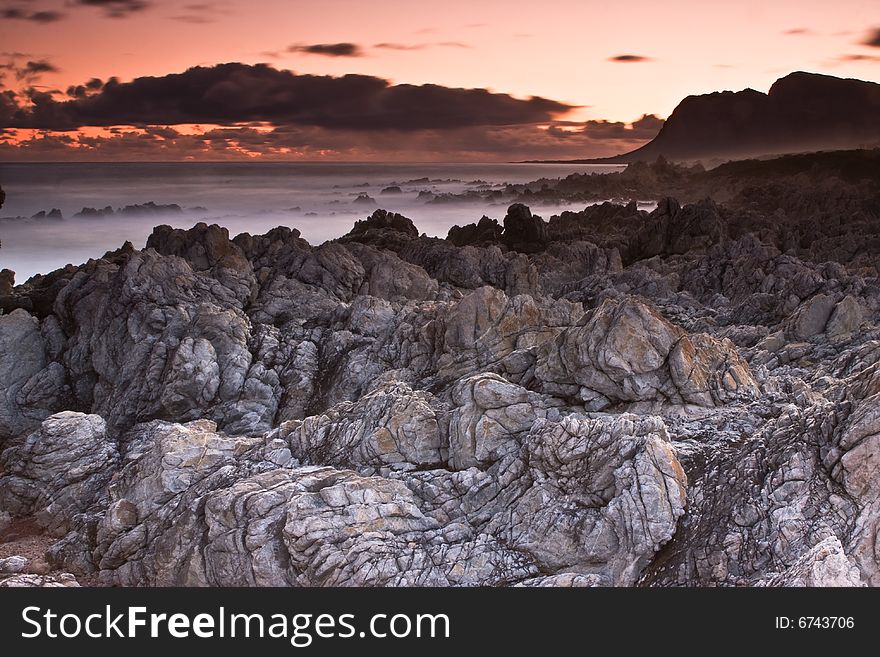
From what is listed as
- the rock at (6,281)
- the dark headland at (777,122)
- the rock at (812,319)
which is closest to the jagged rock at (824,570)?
the rock at (812,319)

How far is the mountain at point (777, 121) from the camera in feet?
303

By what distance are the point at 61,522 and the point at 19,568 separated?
2812mm

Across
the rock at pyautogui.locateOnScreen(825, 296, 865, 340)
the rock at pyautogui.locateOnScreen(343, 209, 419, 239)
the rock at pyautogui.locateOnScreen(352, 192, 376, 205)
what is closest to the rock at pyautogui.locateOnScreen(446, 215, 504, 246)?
the rock at pyautogui.locateOnScreen(343, 209, 419, 239)

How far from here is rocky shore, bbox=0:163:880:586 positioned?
9164mm

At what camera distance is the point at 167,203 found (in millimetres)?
46750

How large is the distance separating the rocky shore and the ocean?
14.5 meters

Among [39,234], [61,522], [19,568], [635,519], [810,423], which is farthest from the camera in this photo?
[39,234]

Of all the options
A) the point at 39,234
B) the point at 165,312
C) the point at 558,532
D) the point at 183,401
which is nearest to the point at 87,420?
the point at 183,401

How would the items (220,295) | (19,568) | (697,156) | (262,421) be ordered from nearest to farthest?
1. (19,568)
2. (262,421)
3. (220,295)
4. (697,156)

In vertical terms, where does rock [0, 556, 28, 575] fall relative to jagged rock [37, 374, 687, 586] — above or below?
below

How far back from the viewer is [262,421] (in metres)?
19.7

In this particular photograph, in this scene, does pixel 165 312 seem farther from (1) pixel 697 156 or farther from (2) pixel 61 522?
(1) pixel 697 156

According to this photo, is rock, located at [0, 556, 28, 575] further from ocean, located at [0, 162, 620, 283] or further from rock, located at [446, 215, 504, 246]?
rock, located at [446, 215, 504, 246]

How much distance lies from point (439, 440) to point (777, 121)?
114064 mm
